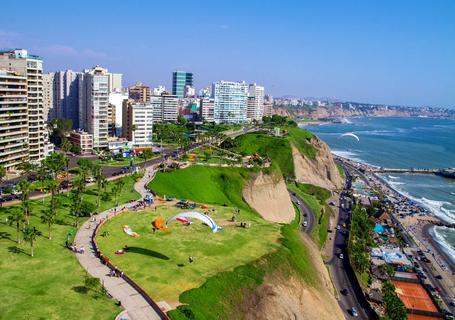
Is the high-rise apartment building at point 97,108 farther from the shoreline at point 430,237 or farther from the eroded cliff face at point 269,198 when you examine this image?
the shoreline at point 430,237

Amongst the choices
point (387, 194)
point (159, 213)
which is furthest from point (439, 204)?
point (159, 213)

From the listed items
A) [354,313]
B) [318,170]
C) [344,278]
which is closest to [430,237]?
[344,278]

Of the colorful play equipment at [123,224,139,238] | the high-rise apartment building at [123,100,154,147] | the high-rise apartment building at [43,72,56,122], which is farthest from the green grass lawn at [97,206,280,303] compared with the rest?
the high-rise apartment building at [43,72,56,122]

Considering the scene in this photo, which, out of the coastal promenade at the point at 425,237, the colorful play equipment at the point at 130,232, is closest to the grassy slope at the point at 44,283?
the colorful play equipment at the point at 130,232

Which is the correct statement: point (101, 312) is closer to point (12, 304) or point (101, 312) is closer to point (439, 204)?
point (12, 304)

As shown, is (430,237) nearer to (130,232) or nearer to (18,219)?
(130,232)

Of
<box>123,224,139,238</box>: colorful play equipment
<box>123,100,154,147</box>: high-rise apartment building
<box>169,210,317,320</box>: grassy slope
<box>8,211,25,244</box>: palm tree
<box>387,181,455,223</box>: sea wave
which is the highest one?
<box>123,100,154,147</box>: high-rise apartment building

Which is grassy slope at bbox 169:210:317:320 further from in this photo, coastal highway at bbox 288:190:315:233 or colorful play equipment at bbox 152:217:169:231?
coastal highway at bbox 288:190:315:233
